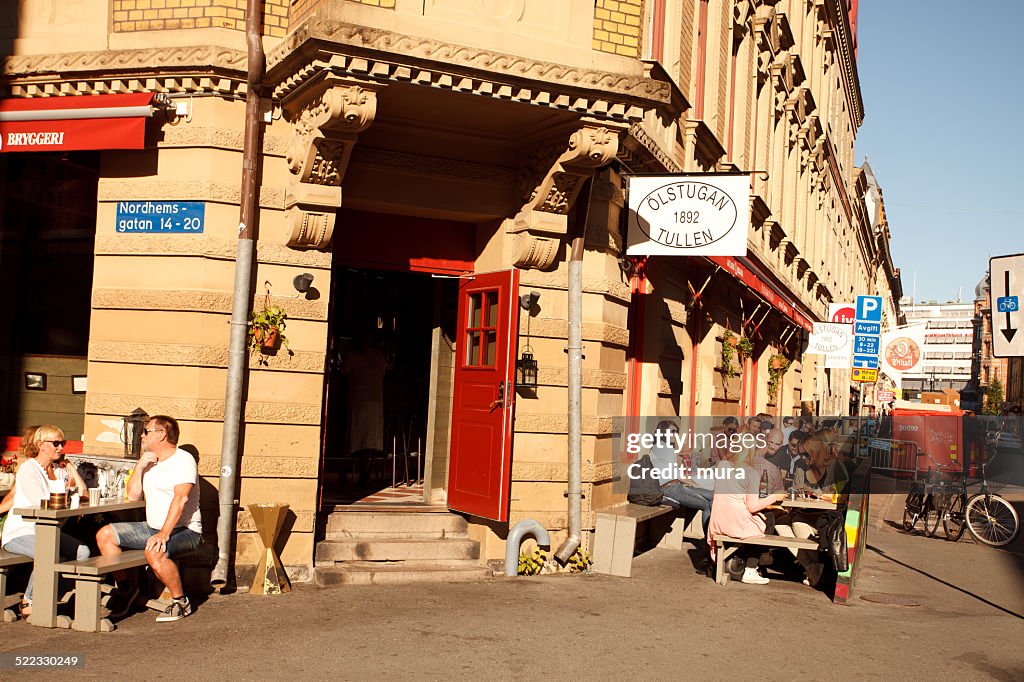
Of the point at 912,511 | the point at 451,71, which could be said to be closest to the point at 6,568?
the point at 451,71

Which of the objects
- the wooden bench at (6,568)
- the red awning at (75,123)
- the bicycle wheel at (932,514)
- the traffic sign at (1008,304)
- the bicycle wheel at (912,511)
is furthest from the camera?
the bicycle wheel at (912,511)

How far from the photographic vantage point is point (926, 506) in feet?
53.8

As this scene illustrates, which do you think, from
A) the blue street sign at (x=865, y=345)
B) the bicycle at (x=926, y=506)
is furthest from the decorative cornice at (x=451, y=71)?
the blue street sign at (x=865, y=345)

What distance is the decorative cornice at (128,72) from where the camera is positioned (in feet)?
30.3

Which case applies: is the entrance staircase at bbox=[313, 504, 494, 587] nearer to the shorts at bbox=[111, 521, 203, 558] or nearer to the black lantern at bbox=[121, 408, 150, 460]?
the shorts at bbox=[111, 521, 203, 558]

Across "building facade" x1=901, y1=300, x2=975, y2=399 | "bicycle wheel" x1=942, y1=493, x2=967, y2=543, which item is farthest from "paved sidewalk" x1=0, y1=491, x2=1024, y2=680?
"building facade" x1=901, y1=300, x2=975, y2=399

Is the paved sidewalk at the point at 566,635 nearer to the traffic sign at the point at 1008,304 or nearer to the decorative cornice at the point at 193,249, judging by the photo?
the traffic sign at the point at 1008,304

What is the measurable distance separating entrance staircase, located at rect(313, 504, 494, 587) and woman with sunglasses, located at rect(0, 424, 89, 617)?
2.39 meters

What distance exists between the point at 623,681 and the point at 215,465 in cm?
418

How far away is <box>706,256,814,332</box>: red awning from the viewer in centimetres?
1426

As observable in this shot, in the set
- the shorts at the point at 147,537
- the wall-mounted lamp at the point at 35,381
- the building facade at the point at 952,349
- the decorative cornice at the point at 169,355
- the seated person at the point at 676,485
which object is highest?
the building facade at the point at 952,349

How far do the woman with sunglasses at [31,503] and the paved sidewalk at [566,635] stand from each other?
1.89ft

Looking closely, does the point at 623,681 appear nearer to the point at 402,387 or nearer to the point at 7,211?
the point at 7,211

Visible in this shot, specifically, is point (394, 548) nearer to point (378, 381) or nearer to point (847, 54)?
point (378, 381)
